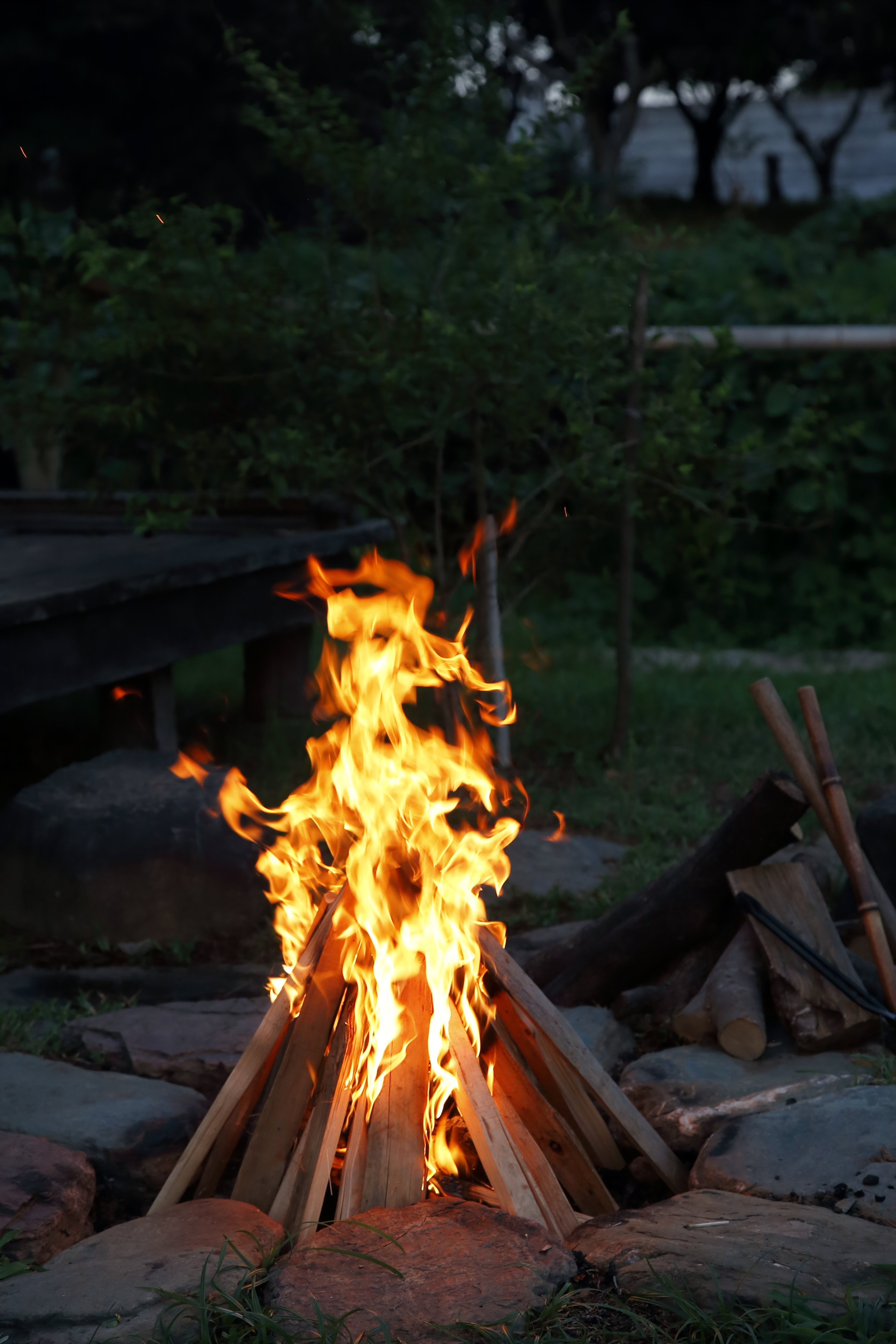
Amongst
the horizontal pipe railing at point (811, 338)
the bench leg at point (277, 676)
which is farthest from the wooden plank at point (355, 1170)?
the horizontal pipe railing at point (811, 338)

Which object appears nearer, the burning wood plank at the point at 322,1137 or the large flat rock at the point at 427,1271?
the large flat rock at the point at 427,1271

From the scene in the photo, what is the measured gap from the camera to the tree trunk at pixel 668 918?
3.30m

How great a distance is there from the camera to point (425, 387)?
487cm

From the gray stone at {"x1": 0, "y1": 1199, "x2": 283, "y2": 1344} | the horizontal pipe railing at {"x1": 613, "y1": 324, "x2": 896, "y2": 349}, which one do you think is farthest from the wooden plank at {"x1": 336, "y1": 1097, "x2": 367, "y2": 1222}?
the horizontal pipe railing at {"x1": 613, "y1": 324, "x2": 896, "y2": 349}

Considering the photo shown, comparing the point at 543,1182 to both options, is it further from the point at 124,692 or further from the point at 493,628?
the point at 493,628

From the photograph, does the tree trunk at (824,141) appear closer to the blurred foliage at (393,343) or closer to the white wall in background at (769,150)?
the white wall in background at (769,150)

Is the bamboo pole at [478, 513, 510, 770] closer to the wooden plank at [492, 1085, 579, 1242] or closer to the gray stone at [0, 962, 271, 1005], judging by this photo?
the gray stone at [0, 962, 271, 1005]

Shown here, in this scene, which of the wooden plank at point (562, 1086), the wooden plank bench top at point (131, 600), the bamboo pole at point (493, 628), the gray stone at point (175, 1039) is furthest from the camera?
the bamboo pole at point (493, 628)

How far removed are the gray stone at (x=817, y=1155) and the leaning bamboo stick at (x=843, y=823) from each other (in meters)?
0.62

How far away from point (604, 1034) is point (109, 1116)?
4.04 ft

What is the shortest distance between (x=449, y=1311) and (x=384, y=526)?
16.7 feet

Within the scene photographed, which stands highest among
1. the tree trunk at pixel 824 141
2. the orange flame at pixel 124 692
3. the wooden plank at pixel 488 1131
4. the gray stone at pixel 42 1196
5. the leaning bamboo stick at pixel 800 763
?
the tree trunk at pixel 824 141

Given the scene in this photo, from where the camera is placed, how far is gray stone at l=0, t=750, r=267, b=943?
4.07 m

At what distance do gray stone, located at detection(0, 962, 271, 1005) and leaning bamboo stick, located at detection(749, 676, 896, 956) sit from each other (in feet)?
5.51
